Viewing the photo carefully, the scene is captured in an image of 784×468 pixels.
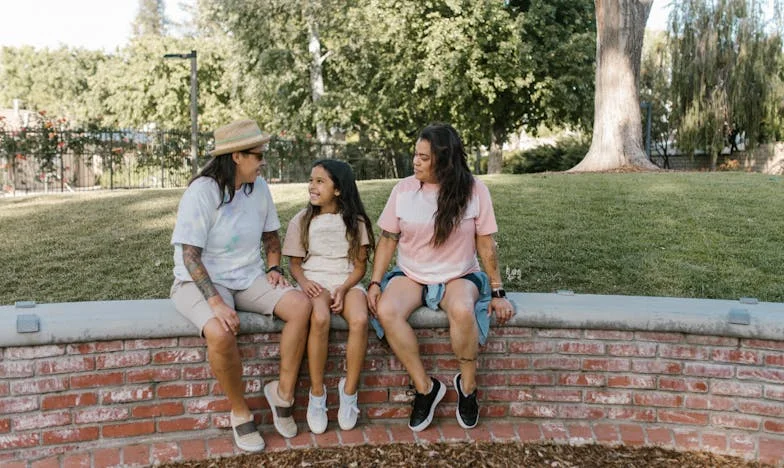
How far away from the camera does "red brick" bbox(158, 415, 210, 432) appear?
145 inches

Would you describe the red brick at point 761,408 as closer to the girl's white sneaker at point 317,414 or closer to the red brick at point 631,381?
the red brick at point 631,381

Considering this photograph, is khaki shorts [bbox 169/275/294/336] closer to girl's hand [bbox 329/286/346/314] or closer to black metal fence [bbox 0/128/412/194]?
girl's hand [bbox 329/286/346/314]

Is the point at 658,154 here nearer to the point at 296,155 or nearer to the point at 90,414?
the point at 296,155

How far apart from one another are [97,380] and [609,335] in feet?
8.56

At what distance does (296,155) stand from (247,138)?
16.5 metres

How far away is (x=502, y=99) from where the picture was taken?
2519cm

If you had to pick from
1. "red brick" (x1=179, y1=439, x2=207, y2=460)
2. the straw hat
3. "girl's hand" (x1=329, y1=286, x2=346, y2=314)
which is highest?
the straw hat

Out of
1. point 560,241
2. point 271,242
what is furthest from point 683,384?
point 560,241

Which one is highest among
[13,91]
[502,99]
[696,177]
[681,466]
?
[13,91]

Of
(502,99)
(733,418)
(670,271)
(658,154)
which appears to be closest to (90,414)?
(733,418)

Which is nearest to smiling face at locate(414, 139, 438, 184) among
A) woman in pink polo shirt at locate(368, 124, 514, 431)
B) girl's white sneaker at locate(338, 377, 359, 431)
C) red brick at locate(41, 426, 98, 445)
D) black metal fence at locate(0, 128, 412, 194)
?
woman in pink polo shirt at locate(368, 124, 514, 431)

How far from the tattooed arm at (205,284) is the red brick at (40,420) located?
2.80 ft

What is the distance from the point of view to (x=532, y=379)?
4043mm

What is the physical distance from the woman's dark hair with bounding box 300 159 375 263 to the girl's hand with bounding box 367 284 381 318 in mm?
189
